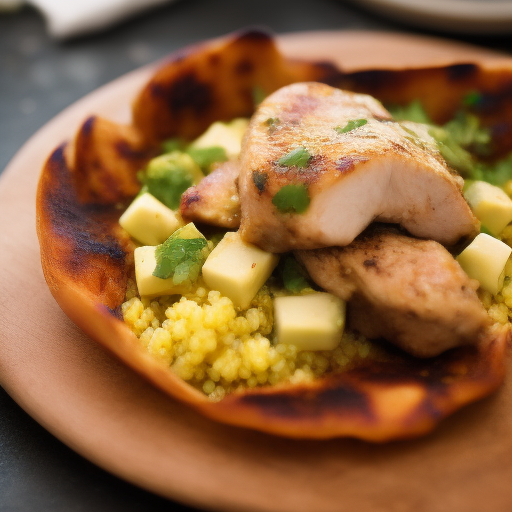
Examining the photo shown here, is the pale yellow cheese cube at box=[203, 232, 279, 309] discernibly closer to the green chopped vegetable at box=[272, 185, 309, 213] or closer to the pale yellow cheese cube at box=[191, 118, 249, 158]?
the green chopped vegetable at box=[272, 185, 309, 213]

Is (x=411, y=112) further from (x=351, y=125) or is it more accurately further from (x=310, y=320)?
(x=310, y=320)

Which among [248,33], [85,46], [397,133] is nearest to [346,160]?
[397,133]

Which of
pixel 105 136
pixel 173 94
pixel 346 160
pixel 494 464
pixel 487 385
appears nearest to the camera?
pixel 494 464

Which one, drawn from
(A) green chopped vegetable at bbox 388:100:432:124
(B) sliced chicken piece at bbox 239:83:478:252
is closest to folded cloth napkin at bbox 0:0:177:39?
(A) green chopped vegetable at bbox 388:100:432:124

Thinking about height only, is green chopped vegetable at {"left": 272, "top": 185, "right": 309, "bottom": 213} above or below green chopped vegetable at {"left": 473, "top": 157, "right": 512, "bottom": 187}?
above

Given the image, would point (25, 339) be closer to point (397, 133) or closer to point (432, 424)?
point (432, 424)

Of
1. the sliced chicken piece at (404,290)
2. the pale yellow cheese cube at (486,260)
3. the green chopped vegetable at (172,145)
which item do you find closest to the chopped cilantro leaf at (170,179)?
the green chopped vegetable at (172,145)

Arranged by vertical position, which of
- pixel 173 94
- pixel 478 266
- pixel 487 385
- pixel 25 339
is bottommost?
pixel 25 339
